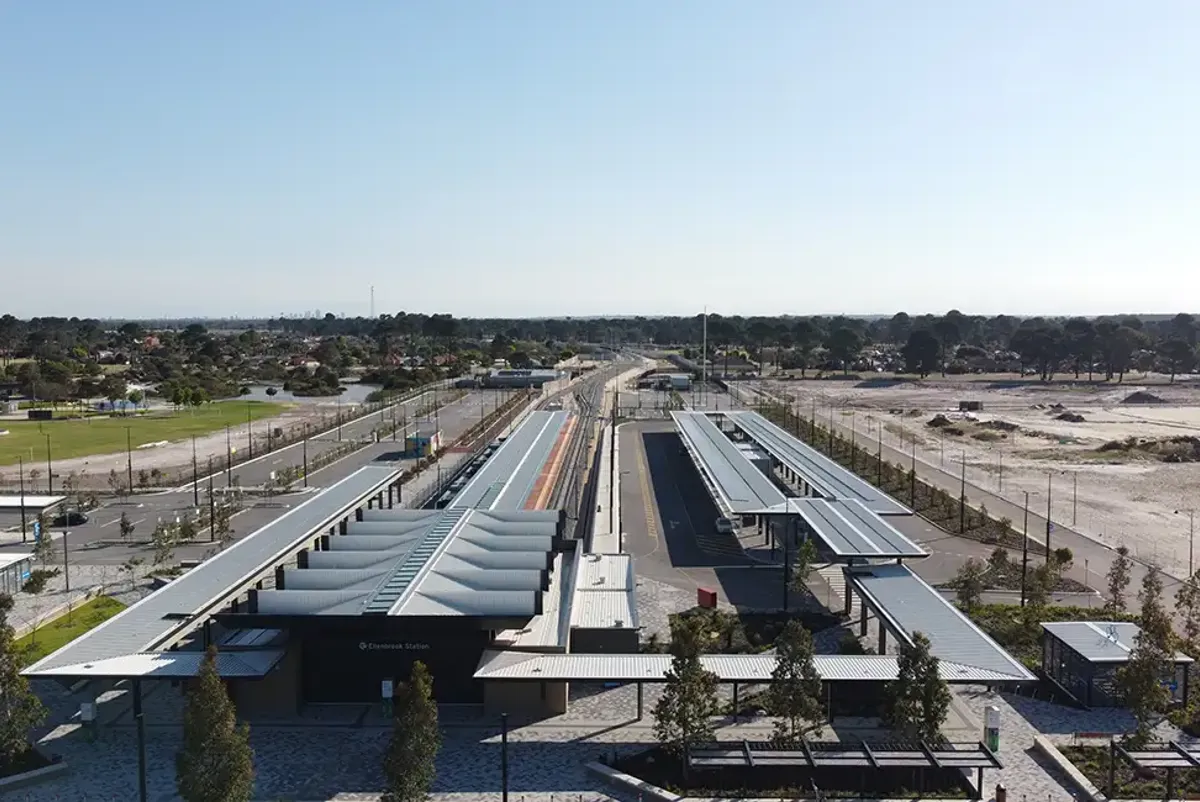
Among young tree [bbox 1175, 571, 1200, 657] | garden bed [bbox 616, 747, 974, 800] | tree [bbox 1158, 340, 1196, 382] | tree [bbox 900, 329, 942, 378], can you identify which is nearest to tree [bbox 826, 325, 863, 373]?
tree [bbox 900, 329, 942, 378]

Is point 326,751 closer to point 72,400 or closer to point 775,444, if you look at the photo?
point 775,444

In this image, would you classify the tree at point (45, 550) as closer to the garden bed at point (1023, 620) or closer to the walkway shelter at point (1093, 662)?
the garden bed at point (1023, 620)

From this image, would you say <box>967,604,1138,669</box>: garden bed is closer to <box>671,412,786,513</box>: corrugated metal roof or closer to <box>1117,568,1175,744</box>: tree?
<box>1117,568,1175,744</box>: tree

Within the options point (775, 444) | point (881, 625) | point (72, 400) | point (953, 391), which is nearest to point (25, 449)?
point (72, 400)

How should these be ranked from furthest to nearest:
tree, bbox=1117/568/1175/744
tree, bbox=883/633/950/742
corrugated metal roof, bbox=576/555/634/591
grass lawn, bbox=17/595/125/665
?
1. corrugated metal roof, bbox=576/555/634/591
2. grass lawn, bbox=17/595/125/665
3. tree, bbox=1117/568/1175/744
4. tree, bbox=883/633/950/742

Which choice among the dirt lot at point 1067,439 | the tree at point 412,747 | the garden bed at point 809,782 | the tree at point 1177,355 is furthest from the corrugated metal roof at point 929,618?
the tree at point 1177,355

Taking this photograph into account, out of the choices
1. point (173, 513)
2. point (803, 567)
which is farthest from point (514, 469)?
point (803, 567)

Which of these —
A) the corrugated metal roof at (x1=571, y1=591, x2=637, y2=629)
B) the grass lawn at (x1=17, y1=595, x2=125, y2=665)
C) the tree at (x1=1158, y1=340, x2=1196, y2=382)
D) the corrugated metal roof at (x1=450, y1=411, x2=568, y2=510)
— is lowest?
the grass lawn at (x1=17, y1=595, x2=125, y2=665)
